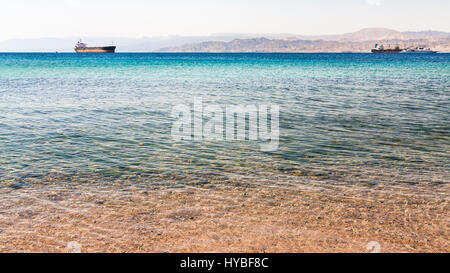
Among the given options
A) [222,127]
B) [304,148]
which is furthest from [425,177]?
[222,127]

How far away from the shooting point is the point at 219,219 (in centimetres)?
718

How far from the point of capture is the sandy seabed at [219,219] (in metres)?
6.20

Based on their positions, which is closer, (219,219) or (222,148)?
(219,219)

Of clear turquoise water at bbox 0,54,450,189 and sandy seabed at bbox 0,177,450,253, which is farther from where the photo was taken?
clear turquoise water at bbox 0,54,450,189

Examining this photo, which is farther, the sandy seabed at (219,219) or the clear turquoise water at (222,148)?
the clear turquoise water at (222,148)

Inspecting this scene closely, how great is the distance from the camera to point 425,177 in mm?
9555

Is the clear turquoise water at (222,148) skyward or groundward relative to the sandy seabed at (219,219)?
skyward

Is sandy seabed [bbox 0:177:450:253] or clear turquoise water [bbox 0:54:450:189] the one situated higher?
clear turquoise water [bbox 0:54:450:189]

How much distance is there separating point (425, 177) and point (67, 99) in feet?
80.8

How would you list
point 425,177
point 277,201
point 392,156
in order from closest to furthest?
point 277,201, point 425,177, point 392,156

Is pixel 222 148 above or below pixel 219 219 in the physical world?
above

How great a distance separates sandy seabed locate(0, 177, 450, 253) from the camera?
6199mm
